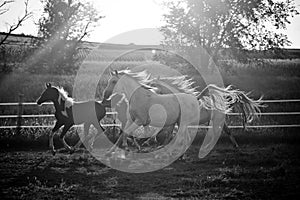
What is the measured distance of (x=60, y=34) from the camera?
2834 cm

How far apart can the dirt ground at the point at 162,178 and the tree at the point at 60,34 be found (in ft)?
60.5

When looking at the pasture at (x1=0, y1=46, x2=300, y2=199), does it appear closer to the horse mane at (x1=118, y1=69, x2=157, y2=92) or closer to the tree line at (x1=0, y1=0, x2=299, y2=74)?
the horse mane at (x1=118, y1=69, x2=157, y2=92)

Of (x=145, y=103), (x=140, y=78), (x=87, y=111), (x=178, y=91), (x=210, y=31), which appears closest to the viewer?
(x=145, y=103)

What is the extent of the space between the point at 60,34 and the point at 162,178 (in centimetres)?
2288

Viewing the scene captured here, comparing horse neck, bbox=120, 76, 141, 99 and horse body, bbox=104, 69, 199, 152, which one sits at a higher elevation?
horse neck, bbox=120, 76, 141, 99

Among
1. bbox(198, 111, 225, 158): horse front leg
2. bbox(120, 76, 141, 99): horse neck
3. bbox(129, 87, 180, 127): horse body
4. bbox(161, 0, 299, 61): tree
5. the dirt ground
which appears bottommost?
the dirt ground

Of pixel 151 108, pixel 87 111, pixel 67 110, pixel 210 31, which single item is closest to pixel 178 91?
A: pixel 151 108

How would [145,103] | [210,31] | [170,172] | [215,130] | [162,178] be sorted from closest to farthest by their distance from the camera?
1. [162,178]
2. [170,172]
3. [145,103]
4. [215,130]
5. [210,31]

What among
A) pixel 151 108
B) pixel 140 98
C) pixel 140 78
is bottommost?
pixel 151 108

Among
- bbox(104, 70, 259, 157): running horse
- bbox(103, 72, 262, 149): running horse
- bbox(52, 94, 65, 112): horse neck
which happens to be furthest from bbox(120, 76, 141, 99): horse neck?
bbox(52, 94, 65, 112): horse neck

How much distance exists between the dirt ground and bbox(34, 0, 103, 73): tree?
726 inches

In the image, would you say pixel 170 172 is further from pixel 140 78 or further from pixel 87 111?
pixel 87 111

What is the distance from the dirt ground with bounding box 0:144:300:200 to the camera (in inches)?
246

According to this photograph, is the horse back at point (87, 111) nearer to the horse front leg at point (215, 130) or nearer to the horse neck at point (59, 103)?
the horse neck at point (59, 103)
